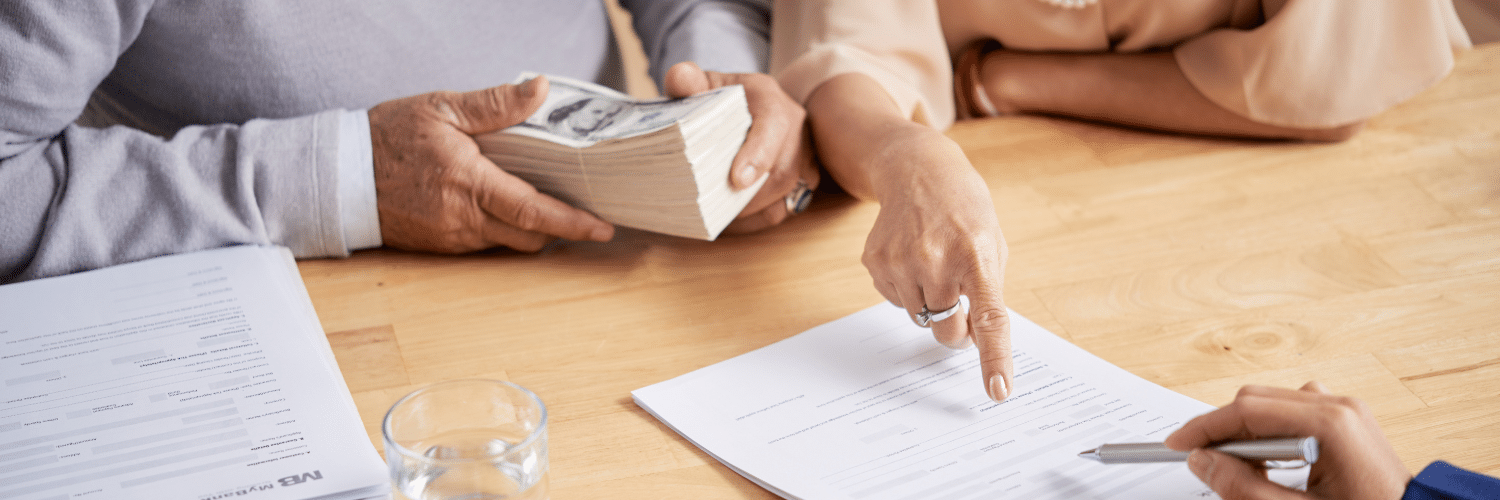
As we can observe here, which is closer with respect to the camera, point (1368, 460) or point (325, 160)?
point (1368, 460)

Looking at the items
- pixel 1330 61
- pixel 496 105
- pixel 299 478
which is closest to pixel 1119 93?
pixel 1330 61

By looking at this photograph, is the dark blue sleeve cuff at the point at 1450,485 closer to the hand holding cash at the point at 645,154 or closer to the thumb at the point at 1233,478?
the thumb at the point at 1233,478

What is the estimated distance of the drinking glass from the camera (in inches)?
21.3

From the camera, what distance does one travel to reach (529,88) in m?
0.87

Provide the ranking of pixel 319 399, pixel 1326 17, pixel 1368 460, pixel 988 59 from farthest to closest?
pixel 988 59 → pixel 1326 17 → pixel 319 399 → pixel 1368 460

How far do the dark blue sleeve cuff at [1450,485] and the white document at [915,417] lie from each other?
0.35ft

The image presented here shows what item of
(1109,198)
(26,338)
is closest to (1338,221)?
(1109,198)

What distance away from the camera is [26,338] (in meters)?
0.72

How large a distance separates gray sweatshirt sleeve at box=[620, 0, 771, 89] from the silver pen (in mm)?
585

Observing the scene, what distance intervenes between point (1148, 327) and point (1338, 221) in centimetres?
29

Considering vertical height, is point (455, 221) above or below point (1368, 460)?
below

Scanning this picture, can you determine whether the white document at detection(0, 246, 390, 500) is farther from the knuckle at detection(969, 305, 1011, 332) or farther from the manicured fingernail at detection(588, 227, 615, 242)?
the knuckle at detection(969, 305, 1011, 332)

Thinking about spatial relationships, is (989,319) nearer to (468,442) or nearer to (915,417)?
(915,417)

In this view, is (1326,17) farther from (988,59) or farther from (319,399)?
(319,399)
